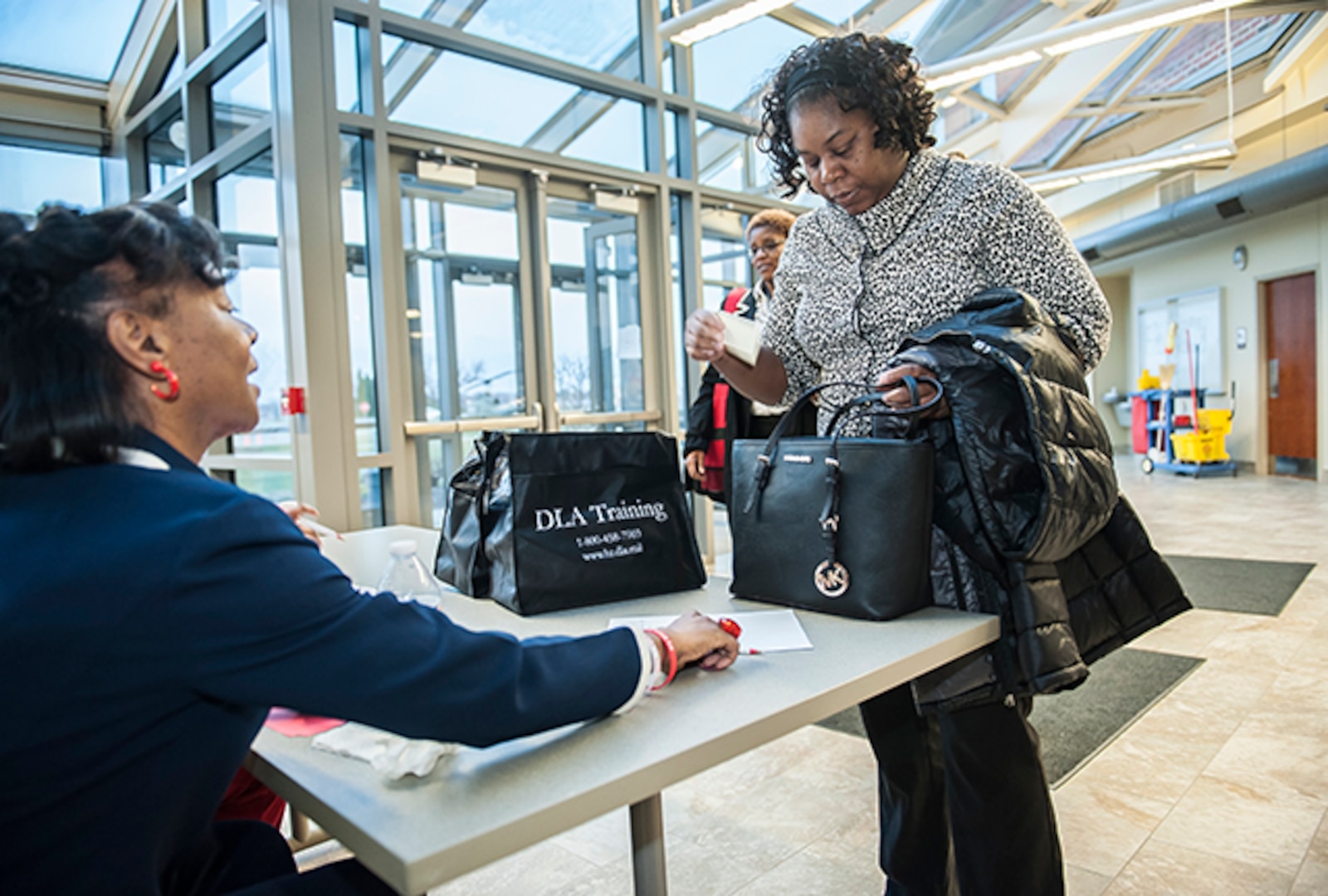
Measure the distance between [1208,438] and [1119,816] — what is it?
29.4 ft

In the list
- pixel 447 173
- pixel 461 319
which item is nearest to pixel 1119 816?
pixel 461 319

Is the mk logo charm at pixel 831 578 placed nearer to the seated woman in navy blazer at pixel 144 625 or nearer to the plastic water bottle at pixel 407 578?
the seated woman in navy blazer at pixel 144 625

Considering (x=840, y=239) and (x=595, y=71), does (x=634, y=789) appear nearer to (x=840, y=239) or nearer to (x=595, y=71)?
(x=840, y=239)

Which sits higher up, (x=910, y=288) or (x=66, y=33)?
(x=66, y=33)

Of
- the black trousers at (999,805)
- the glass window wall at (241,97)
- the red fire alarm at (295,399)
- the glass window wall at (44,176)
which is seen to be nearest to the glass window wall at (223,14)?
the glass window wall at (241,97)

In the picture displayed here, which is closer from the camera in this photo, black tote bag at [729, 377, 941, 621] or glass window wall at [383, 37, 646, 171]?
black tote bag at [729, 377, 941, 621]

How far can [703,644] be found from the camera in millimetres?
947

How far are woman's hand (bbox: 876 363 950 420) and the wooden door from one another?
402 inches

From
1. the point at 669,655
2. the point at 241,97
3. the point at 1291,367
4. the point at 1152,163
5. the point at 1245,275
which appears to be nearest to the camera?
the point at 669,655

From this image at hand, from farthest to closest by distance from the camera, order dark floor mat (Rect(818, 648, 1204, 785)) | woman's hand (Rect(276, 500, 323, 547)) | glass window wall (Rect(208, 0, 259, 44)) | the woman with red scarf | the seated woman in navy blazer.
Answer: glass window wall (Rect(208, 0, 259, 44))
the woman with red scarf
dark floor mat (Rect(818, 648, 1204, 785))
woman's hand (Rect(276, 500, 323, 547))
the seated woman in navy blazer

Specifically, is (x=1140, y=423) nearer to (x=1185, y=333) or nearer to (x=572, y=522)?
(x=1185, y=333)

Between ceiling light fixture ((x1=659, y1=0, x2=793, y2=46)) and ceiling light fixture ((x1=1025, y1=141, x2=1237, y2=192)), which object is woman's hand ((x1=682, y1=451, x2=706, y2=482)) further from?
ceiling light fixture ((x1=1025, y1=141, x2=1237, y2=192))

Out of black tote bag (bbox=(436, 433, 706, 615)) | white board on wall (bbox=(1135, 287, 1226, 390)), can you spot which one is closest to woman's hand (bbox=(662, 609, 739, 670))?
black tote bag (bbox=(436, 433, 706, 615))

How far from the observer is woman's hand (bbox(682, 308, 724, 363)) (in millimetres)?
1384
